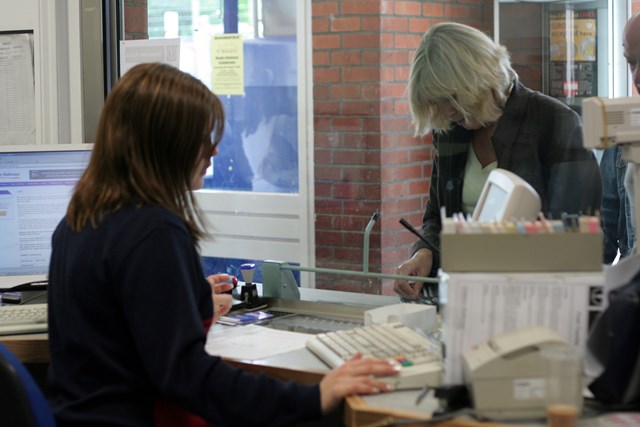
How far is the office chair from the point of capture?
166 cm

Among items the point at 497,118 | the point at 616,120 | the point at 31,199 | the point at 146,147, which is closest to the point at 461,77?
the point at 497,118

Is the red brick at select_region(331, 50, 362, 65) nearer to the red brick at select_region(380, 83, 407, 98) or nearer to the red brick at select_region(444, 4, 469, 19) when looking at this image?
the red brick at select_region(380, 83, 407, 98)

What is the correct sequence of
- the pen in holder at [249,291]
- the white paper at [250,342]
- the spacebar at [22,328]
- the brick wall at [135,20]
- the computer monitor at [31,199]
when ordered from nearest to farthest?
the white paper at [250,342] → the spacebar at [22,328] → the pen in holder at [249,291] → the computer monitor at [31,199] → the brick wall at [135,20]

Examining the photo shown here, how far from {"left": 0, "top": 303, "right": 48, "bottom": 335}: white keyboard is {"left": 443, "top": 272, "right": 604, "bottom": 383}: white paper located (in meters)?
1.15

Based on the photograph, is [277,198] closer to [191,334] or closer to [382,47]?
[382,47]

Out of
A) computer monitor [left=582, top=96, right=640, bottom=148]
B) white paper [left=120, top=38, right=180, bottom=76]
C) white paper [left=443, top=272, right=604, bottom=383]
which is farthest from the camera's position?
white paper [left=120, top=38, right=180, bottom=76]

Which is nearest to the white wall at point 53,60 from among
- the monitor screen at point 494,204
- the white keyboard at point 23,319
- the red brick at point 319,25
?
the red brick at point 319,25

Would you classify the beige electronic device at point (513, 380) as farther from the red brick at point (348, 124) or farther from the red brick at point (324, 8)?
the red brick at point (324, 8)

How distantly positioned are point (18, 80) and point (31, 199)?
784 millimetres

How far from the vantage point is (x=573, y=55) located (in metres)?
3.29

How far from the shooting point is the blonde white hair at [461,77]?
2.57m

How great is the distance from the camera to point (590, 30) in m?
3.26

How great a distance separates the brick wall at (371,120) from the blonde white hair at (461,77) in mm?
794

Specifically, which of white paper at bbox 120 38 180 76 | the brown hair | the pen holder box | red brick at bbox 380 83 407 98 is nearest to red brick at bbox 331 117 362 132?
red brick at bbox 380 83 407 98
